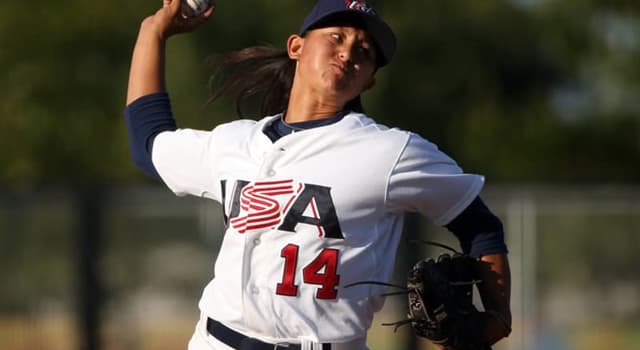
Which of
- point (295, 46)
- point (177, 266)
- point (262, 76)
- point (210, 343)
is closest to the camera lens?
point (210, 343)

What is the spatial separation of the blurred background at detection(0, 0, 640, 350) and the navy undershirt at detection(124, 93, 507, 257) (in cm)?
587

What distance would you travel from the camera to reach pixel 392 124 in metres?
21.2

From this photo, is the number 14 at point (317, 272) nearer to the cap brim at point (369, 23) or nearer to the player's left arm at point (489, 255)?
the player's left arm at point (489, 255)

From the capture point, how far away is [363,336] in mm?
3322

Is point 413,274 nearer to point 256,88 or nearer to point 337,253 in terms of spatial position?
point 337,253

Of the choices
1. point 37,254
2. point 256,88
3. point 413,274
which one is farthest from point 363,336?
point 37,254

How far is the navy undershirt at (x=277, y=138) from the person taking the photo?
3.30m

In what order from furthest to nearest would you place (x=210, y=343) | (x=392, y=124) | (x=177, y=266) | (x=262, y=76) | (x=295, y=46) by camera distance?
(x=392, y=124), (x=177, y=266), (x=262, y=76), (x=295, y=46), (x=210, y=343)

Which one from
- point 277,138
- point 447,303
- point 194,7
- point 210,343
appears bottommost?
point 210,343

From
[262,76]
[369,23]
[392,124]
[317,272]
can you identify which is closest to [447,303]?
[317,272]

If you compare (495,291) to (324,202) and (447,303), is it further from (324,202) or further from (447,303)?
(324,202)

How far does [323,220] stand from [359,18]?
55 centimetres

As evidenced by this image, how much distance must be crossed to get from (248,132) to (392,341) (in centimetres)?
692

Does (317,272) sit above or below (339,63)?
below
